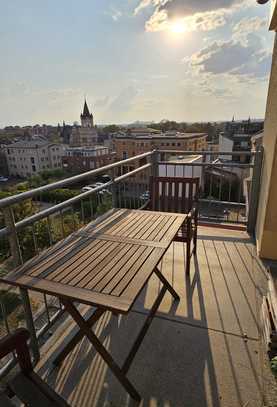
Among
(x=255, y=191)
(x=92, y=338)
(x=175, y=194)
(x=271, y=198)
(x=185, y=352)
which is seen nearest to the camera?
(x=92, y=338)

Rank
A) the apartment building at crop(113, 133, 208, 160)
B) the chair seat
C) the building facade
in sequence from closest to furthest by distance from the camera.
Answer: the chair seat → the apartment building at crop(113, 133, 208, 160) → the building facade

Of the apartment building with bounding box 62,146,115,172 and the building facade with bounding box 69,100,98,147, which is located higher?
the building facade with bounding box 69,100,98,147

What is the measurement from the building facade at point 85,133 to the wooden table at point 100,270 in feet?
190

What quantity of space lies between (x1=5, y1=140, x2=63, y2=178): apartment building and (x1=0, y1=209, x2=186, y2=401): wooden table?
133ft

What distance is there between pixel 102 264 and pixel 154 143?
22307 millimetres

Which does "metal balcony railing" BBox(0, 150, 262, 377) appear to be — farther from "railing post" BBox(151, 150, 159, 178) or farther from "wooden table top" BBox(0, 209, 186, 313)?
"wooden table top" BBox(0, 209, 186, 313)

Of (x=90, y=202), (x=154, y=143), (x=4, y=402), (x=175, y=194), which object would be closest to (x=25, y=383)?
(x=4, y=402)

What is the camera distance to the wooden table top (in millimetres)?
1203

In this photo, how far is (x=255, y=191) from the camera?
361 centimetres

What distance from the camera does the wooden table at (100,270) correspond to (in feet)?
3.95

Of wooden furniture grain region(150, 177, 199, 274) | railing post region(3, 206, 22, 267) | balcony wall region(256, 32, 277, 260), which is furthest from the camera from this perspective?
wooden furniture grain region(150, 177, 199, 274)

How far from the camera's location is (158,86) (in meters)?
21.4

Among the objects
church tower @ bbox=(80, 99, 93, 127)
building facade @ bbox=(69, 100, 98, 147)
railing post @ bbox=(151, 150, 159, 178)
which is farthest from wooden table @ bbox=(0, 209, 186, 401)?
church tower @ bbox=(80, 99, 93, 127)

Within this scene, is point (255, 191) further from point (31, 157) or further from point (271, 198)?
point (31, 157)
